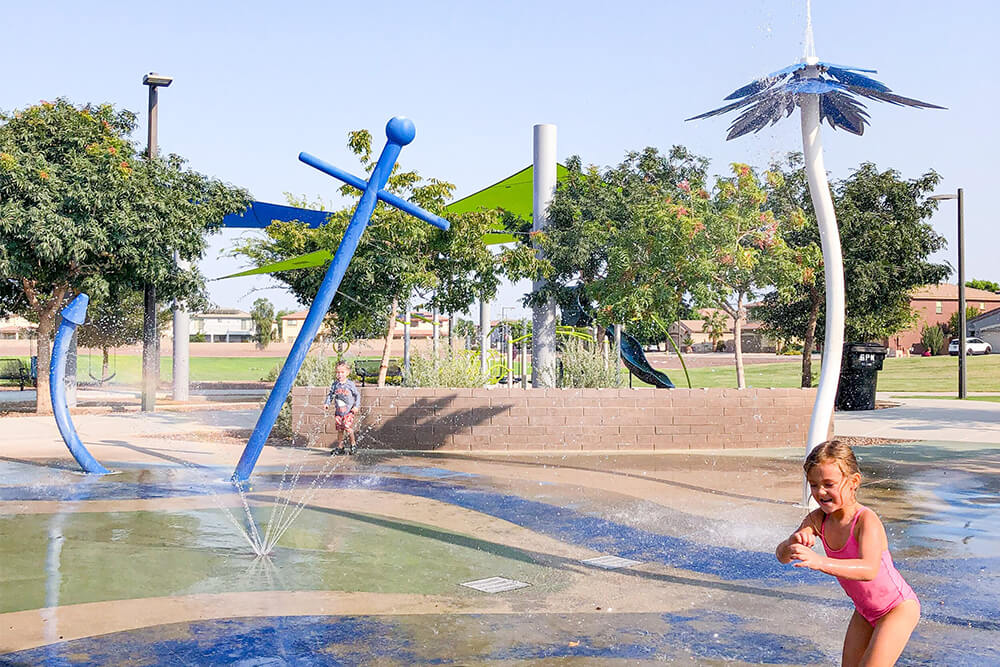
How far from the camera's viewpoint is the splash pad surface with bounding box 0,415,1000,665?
16.5 feet

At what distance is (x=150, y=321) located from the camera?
68.1 feet

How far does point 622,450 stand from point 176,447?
6.50 meters

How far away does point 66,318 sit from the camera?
34.4 ft

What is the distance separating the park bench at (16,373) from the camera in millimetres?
30938

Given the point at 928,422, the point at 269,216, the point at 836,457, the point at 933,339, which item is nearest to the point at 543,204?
the point at 928,422

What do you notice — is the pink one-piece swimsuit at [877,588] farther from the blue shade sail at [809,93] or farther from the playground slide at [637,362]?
the playground slide at [637,362]

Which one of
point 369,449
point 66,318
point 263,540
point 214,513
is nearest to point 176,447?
point 369,449

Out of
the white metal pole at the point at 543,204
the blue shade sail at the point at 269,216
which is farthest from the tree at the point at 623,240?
the blue shade sail at the point at 269,216

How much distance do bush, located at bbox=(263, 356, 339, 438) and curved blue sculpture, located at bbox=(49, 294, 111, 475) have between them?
4049mm

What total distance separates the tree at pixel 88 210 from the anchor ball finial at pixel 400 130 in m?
10.1

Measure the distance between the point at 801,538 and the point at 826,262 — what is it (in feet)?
17.6

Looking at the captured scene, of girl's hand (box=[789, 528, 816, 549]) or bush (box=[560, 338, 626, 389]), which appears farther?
bush (box=[560, 338, 626, 389])

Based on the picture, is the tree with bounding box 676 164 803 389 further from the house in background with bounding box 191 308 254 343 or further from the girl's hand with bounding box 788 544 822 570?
the house in background with bounding box 191 308 254 343

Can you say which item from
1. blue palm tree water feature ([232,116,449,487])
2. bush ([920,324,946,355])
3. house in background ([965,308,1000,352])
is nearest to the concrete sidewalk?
blue palm tree water feature ([232,116,449,487])
